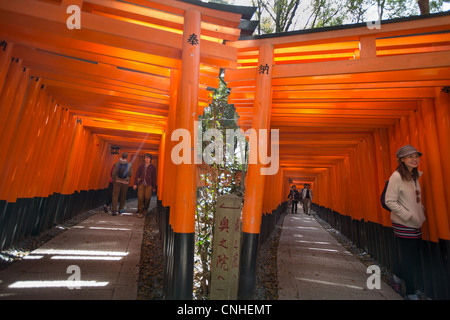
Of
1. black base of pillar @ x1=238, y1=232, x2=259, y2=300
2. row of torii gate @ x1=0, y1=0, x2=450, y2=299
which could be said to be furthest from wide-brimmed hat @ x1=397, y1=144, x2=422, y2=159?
black base of pillar @ x1=238, y1=232, x2=259, y2=300

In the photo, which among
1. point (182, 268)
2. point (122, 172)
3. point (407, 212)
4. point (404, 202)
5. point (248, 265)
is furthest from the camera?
point (122, 172)

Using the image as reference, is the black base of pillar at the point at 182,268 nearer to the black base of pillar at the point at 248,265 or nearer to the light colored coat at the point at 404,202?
the black base of pillar at the point at 248,265

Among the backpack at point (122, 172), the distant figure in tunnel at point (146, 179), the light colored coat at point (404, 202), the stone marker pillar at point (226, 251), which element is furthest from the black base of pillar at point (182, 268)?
the backpack at point (122, 172)

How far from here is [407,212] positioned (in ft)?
10.1

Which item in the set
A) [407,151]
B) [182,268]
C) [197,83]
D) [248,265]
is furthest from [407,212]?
[197,83]

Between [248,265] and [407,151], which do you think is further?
[248,265]

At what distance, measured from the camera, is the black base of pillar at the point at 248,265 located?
3.27 m

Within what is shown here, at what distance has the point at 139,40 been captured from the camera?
291cm

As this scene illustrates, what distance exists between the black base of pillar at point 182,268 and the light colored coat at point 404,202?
246 centimetres

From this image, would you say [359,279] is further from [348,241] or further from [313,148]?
[313,148]

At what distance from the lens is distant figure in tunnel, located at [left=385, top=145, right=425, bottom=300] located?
3096mm

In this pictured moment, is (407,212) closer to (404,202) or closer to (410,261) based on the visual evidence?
(404,202)

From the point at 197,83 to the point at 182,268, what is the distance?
195cm

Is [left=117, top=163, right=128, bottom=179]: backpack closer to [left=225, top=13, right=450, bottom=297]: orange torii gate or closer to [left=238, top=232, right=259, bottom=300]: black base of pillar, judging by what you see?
[left=225, top=13, right=450, bottom=297]: orange torii gate
